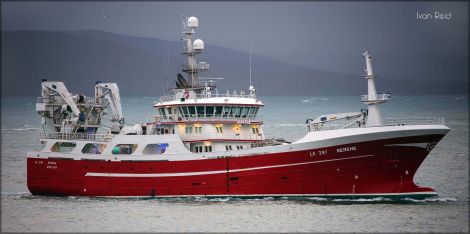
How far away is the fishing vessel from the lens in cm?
3594

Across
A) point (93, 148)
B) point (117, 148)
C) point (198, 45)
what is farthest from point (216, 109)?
point (93, 148)

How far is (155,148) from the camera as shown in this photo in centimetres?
3972

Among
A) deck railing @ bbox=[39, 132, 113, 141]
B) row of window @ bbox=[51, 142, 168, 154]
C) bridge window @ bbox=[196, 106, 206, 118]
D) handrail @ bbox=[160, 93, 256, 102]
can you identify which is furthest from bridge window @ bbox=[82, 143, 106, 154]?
bridge window @ bbox=[196, 106, 206, 118]

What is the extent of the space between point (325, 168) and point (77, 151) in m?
14.9

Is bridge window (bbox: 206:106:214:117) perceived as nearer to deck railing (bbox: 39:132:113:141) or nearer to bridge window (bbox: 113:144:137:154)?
bridge window (bbox: 113:144:137:154)

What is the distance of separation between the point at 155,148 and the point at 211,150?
3133 mm

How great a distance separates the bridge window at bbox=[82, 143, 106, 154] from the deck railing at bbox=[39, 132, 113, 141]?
37 centimetres

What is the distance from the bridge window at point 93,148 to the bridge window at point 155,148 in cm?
304

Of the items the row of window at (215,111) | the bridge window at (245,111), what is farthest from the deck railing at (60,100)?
the bridge window at (245,111)

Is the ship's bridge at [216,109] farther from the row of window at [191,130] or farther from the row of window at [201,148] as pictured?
the row of window at [201,148]

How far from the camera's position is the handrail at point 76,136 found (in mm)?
41438

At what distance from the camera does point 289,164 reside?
36.5m

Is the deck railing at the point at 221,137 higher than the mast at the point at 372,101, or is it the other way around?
the mast at the point at 372,101

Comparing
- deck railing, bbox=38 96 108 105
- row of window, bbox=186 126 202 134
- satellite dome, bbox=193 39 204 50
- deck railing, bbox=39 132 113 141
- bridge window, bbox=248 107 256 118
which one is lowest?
deck railing, bbox=39 132 113 141
